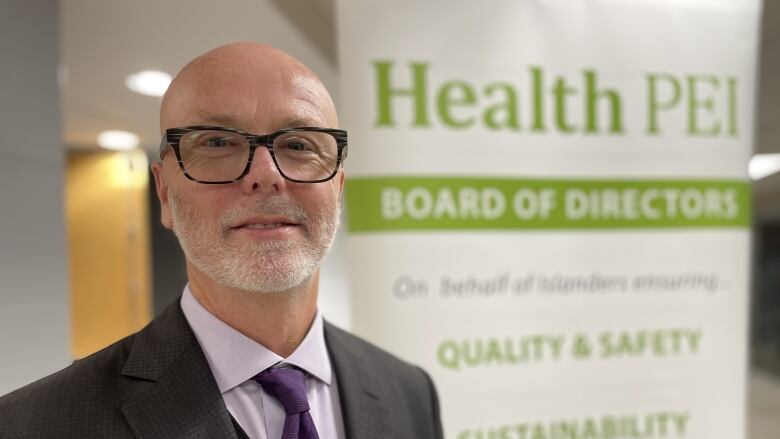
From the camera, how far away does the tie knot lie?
2.47 ft

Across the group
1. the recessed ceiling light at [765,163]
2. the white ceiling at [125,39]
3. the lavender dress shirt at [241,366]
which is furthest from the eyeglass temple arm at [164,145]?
the recessed ceiling light at [765,163]

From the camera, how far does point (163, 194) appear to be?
78cm

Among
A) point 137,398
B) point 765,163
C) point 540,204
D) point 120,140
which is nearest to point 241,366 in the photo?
point 137,398

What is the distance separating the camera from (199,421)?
704mm

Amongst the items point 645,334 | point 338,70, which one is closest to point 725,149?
point 645,334

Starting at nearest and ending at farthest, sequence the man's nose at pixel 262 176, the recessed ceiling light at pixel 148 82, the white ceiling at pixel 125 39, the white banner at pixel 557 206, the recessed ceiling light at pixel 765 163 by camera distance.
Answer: the man's nose at pixel 262 176 → the recessed ceiling light at pixel 148 82 → the white ceiling at pixel 125 39 → the white banner at pixel 557 206 → the recessed ceiling light at pixel 765 163

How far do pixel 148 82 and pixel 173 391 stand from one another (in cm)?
74

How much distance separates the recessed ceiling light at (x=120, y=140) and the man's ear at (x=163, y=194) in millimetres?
364

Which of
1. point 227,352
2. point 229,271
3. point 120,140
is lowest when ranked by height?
point 227,352

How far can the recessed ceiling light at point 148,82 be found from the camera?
109 cm

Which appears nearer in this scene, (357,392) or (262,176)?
(262,176)

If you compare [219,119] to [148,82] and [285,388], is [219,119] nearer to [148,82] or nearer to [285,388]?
[285,388]

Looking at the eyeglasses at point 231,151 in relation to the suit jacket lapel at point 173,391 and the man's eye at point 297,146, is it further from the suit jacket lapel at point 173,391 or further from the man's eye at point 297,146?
the suit jacket lapel at point 173,391

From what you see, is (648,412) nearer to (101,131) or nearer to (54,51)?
(101,131)
